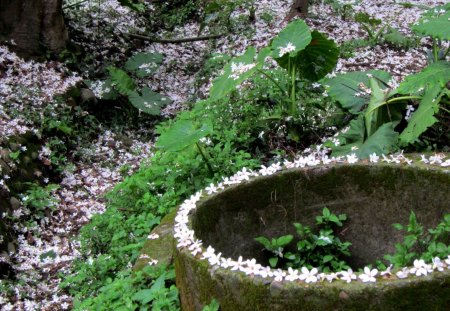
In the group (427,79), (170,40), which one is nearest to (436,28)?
(427,79)

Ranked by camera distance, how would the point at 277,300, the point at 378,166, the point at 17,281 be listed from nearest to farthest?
1. the point at 277,300
2. the point at 378,166
3. the point at 17,281

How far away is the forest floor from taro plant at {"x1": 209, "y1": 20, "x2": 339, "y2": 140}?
6.14ft

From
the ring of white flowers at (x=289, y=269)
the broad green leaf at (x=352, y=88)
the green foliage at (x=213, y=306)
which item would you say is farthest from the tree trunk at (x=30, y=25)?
the green foliage at (x=213, y=306)

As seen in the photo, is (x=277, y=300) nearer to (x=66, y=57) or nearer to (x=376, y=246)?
(x=376, y=246)

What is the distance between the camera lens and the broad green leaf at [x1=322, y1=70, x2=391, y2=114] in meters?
4.61

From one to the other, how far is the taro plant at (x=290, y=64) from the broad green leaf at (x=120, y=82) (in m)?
2.74

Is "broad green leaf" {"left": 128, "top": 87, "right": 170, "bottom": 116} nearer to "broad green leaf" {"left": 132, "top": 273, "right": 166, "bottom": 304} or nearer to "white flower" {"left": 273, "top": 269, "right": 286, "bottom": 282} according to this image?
"broad green leaf" {"left": 132, "top": 273, "right": 166, "bottom": 304}

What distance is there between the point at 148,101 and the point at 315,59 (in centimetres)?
298

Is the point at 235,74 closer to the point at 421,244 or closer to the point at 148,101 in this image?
the point at 421,244

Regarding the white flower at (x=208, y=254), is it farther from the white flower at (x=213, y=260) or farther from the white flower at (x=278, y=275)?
the white flower at (x=278, y=275)

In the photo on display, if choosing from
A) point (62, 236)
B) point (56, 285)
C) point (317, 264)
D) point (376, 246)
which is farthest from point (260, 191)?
point (62, 236)

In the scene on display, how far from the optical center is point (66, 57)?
24.9ft

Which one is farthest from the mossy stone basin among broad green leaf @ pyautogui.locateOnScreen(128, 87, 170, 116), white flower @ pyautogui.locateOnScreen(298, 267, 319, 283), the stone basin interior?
broad green leaf @ pyautogui.locateOnScreen(128, 87, 170, 116)

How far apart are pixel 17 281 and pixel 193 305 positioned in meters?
2.33
